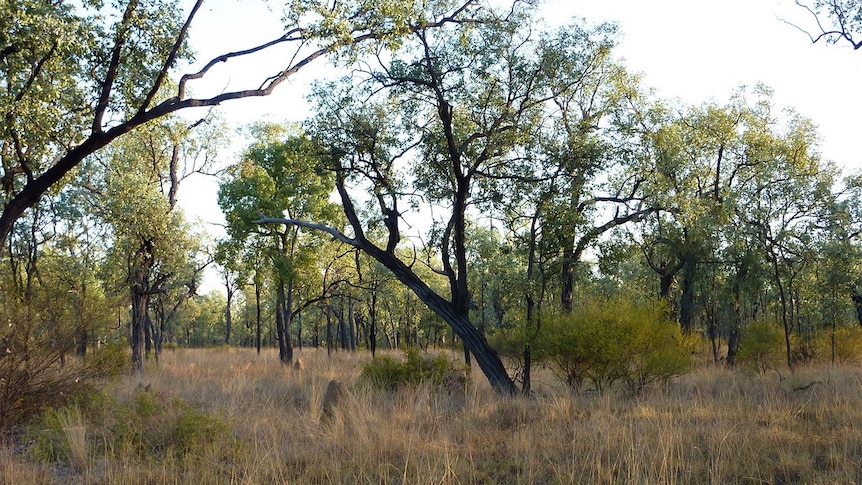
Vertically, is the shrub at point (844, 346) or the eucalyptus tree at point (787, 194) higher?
the eucalyptus tree at point (787, 194)

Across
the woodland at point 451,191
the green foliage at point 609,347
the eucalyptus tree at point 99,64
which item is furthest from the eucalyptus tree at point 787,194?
the eucalyptus tree at point 99,64

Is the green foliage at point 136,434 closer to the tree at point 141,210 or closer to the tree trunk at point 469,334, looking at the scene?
the tree trunk at point 469,334

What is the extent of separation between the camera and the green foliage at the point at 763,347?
16562 mm

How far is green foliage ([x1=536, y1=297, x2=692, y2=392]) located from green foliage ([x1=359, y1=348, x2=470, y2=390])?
2428 millimetres

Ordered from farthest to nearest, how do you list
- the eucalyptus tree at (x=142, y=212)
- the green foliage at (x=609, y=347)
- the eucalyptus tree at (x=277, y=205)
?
the eucalyptus tree at (x=277, y=205) < the eucalyptus tree at (x=142, y=212) < the green foliage at (x=609, y=347)

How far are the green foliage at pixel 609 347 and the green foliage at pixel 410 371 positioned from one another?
243cm

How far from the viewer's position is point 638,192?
17.0 meters

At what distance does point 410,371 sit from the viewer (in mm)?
12484

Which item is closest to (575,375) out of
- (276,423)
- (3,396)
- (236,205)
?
(276,423)

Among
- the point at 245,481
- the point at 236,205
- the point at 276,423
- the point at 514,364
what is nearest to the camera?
the point at 245,481

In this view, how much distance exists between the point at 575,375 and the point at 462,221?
11.9 feet

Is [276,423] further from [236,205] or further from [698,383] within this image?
[236,205]

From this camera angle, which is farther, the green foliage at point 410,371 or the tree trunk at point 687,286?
the tree trunk at point 687,286

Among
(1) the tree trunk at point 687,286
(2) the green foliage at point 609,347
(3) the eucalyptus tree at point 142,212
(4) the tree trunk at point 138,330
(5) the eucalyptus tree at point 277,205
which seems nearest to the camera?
(2) the green foliage at point 609,347
